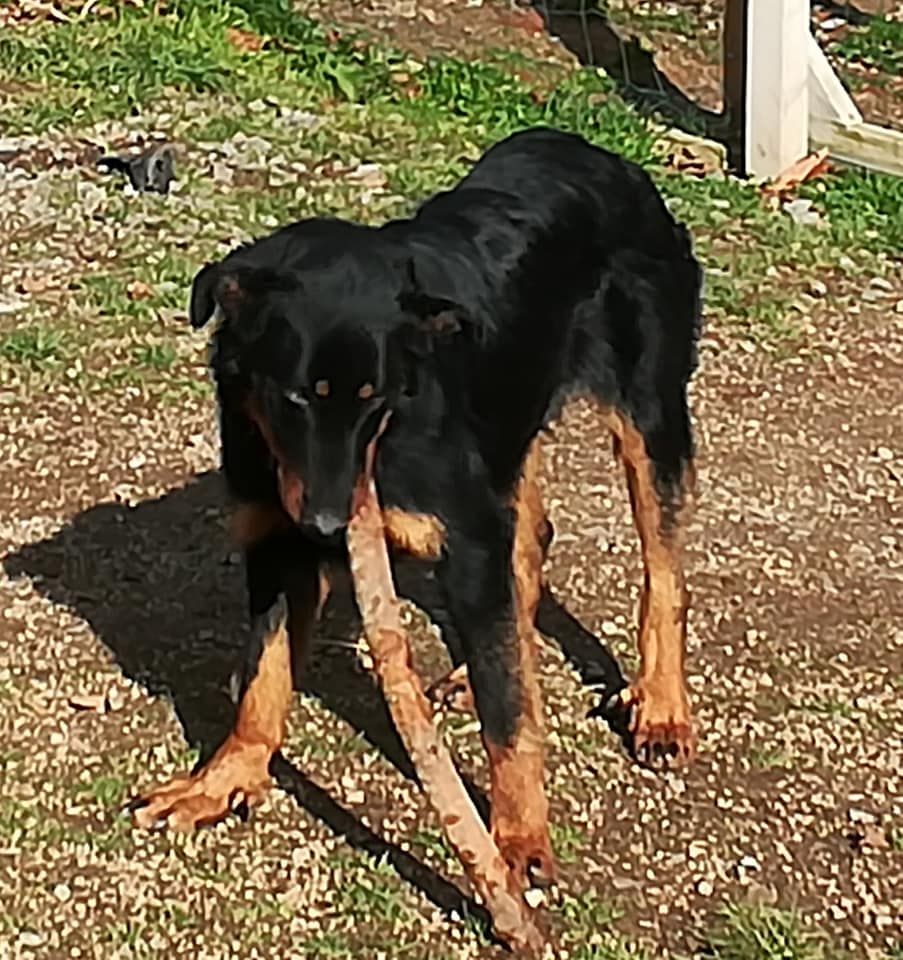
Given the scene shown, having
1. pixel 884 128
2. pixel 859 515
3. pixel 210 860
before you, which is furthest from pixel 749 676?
pixel 884 128

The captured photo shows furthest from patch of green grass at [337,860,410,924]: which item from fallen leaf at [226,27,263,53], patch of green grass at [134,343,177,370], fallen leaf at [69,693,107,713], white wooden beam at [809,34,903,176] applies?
fallen leaf at [226,27,263,53]

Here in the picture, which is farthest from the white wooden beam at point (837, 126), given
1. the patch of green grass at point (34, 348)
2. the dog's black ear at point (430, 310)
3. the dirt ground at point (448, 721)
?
the dog's black ear at point (430, 310)

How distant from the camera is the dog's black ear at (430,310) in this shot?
4.07 m

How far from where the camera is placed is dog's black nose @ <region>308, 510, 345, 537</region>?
3.94 m

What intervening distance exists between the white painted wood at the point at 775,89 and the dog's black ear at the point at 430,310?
16.7 ft

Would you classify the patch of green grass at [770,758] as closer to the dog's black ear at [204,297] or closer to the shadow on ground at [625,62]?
the dog's black ear at [204,297]

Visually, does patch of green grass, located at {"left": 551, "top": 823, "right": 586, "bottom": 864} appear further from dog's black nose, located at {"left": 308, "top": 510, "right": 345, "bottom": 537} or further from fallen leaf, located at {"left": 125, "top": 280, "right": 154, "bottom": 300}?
fallen leaf, located at {"left": 125, "top": 280, "right": 154, "bottom": 300}

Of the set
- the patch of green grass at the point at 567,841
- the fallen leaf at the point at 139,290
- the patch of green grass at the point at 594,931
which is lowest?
the fallen leaf at the point at 139,290

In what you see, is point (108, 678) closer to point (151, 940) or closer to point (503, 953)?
point (151, 940)

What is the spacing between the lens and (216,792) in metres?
4.89

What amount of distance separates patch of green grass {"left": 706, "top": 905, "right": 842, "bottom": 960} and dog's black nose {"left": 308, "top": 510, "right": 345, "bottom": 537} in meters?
1.25

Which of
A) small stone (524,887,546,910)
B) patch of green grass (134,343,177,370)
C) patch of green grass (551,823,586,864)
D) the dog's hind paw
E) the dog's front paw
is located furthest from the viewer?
patch of green grass (134,343,177,370)

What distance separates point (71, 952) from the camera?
4.48 meters

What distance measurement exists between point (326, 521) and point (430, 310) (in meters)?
0.46
